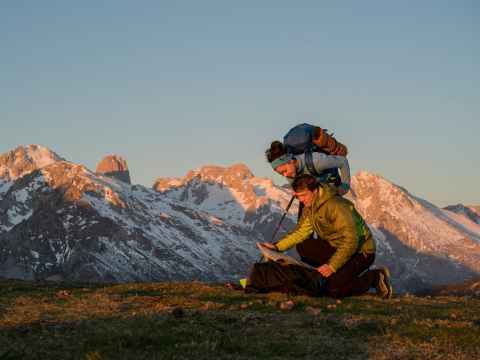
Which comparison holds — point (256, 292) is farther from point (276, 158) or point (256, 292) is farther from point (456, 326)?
point (456, 326)

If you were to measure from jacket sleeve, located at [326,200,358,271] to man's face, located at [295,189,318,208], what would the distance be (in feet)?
1.87

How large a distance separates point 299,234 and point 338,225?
1833 mm

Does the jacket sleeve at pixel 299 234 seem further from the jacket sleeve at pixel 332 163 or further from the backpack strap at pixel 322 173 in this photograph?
the jacket sleeve at pixel 332 163

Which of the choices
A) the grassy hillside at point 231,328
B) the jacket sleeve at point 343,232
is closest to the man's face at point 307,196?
the jacket sleeve at point 343,232

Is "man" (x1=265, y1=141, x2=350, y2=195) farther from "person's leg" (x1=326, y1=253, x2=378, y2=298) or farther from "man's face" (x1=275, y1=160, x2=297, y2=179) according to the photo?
"person's leg" (x1=326, y1=253, x2=378, y2=298)

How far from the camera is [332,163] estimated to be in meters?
20.1

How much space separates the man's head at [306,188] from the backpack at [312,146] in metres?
1.12

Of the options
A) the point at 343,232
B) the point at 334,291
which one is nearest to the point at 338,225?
the point at 343,232

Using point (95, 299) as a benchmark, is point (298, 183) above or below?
above

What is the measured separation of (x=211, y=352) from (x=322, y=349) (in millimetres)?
1955

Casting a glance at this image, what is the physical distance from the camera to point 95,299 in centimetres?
1908

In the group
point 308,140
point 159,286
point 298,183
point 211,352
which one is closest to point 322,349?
point 211,352

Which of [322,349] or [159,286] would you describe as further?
[159,286]

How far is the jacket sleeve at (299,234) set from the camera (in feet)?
65.9
